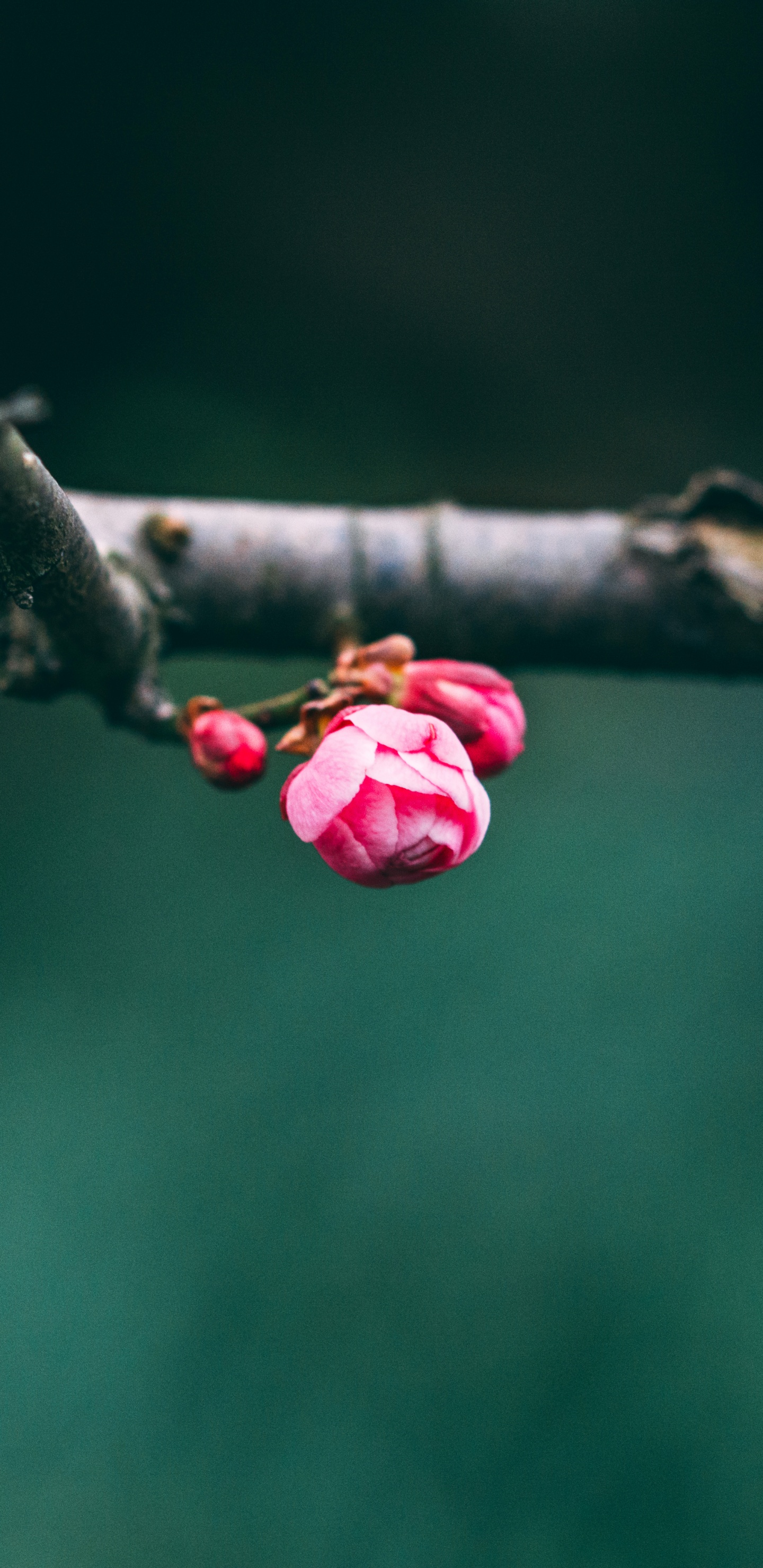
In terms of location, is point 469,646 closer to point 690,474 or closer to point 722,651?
point 722,651

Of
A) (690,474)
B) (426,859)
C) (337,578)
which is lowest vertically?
(426,859)

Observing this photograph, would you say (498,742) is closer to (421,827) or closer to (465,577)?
(421,827)

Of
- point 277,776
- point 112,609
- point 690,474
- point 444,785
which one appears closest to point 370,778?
point 444,785

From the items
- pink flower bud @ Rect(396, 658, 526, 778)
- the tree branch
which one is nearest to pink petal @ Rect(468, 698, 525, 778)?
pink flower bud @ Rect(396, 658, 526, 778)

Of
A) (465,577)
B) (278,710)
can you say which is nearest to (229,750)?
(278,710)

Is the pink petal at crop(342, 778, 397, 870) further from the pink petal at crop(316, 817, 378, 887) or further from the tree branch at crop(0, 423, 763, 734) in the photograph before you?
the tree branch at crop(0, 423, 763, 734)

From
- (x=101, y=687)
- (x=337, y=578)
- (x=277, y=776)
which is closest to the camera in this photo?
(x=101, y=687)
